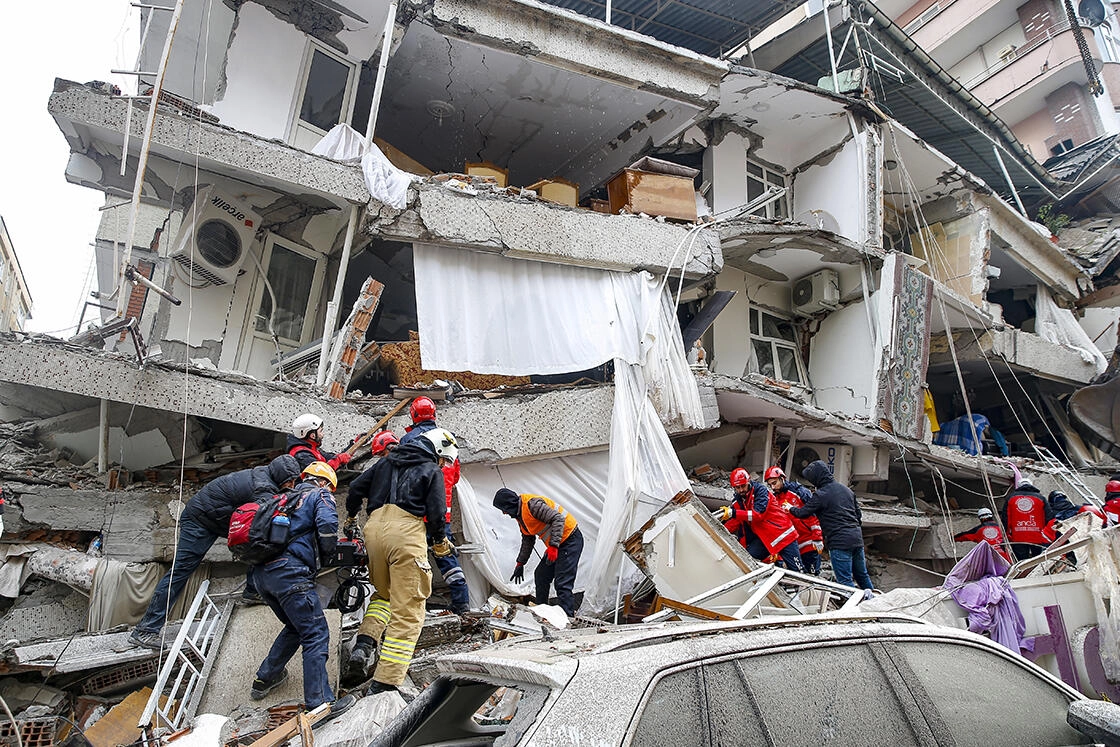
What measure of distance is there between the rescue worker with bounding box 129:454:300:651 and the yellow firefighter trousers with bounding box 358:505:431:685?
844mm

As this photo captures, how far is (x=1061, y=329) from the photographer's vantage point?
15.4 metres

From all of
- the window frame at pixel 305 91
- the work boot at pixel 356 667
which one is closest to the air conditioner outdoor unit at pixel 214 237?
the window frame at pixel 305 91

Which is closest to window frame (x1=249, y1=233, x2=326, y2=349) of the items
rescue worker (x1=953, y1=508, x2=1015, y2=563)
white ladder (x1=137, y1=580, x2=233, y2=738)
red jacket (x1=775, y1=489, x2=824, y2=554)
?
white ladder (x1=137, y1=580, x2=233, y2=738)

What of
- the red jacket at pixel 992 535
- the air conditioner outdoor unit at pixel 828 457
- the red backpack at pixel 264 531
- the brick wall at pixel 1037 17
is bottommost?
the red backpack at pixel 264 531

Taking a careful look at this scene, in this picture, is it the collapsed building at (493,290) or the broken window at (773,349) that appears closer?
the collapsed building at (493,290)

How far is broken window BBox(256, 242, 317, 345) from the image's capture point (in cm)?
873

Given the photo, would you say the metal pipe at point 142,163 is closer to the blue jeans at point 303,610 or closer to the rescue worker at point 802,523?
the blue jeans at point 303,610

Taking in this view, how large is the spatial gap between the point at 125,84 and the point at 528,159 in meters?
6.52

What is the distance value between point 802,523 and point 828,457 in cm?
361

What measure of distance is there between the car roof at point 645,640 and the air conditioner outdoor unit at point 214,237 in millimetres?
7144

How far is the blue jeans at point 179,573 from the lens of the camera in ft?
15.8

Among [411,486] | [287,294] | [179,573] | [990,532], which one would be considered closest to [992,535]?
[990,532]

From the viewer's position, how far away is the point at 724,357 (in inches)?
473

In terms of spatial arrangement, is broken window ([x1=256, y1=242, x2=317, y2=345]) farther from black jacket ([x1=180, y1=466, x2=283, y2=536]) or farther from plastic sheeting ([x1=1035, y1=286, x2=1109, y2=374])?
plastic sheeting ([x1=1035, y1=286, x2=1109, y2=374])
